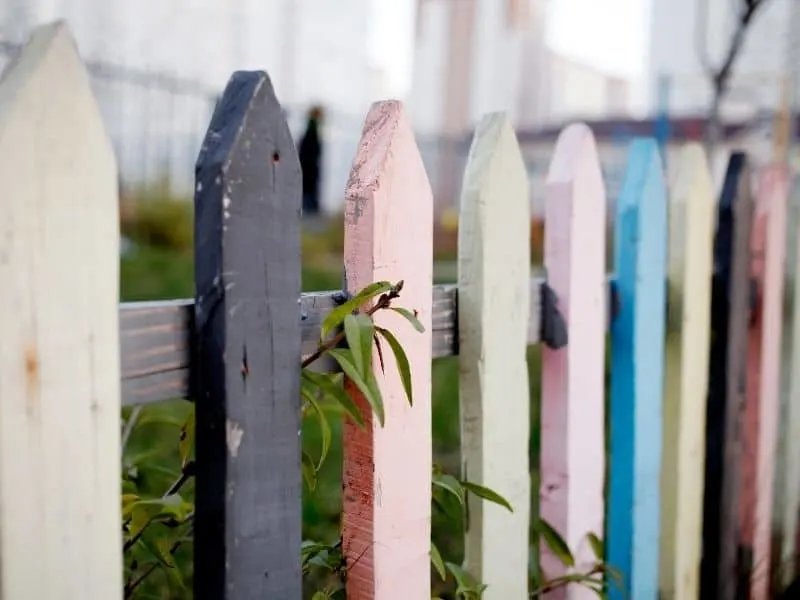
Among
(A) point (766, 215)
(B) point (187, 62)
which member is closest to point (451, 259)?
(B) point (187, 62)

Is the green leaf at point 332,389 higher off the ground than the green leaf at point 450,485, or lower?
higher

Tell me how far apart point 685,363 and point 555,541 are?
55 cm

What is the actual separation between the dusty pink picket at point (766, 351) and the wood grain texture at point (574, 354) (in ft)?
2.30

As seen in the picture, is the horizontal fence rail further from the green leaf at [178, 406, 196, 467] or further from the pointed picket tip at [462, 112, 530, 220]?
the pointed picket tip at [462, 112, 530, 220]

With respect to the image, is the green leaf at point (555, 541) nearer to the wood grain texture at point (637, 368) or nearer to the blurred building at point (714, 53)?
the wood grain texture at point (637, 368)

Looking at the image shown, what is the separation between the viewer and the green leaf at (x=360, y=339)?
1.01 metres

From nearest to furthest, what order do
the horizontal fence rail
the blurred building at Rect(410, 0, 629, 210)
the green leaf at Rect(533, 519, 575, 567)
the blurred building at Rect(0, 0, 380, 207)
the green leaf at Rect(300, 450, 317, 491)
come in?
the horizontal fence rail
the green leaf at Rect(300, 450, 317, 491)
the green leaf at Rect(533, 519, 575, 567)
the blurred building at Rect(0, 0, 380, 207)
the blurred building at Rect(410, 0, 629, 210)

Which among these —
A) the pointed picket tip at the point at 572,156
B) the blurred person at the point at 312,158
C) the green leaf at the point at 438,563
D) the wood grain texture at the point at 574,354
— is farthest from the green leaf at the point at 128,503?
the blurred person at the point at 312,158

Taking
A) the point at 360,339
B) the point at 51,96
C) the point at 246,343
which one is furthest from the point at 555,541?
the point at 51,96

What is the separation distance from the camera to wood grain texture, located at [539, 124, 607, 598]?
59.6 inches

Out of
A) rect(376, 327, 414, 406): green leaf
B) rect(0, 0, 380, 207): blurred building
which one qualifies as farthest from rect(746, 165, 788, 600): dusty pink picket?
rect(0, 0, 380, 207): blurred building

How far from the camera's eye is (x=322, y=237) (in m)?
8.59

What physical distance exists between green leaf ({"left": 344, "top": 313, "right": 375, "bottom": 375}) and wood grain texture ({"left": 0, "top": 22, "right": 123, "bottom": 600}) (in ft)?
0.85

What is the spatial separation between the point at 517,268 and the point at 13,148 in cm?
78
